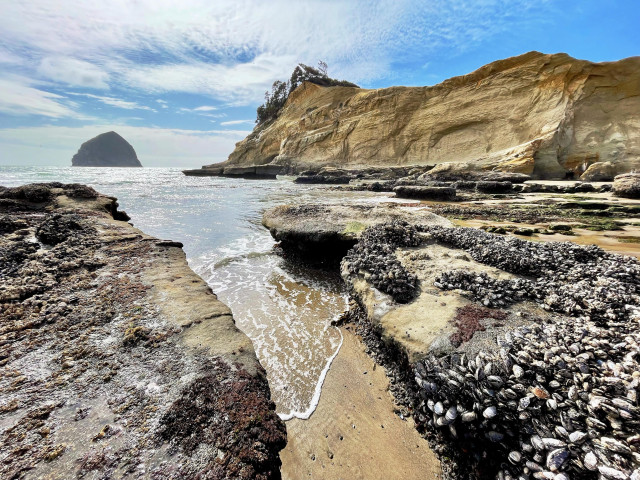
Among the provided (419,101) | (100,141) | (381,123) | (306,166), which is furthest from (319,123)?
(100,141)

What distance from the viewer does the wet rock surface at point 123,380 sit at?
5.99 ft

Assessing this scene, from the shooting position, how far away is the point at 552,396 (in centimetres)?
228

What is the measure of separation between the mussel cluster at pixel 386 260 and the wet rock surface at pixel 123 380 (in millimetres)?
2498

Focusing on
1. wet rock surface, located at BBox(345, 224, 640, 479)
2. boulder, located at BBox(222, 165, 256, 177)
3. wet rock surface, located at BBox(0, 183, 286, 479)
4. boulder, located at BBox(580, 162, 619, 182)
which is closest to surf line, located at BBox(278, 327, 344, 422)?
wet rock surface, located at BBox(345, 224, 640, 479)

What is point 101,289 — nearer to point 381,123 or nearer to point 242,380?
point 242,380

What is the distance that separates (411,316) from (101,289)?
4359mm

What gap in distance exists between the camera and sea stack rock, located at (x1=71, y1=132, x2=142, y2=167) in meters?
180

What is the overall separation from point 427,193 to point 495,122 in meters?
24.4

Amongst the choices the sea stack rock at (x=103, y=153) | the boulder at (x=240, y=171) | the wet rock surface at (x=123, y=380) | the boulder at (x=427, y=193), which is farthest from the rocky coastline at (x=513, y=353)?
the sea stack rock at (x=103, y=153)

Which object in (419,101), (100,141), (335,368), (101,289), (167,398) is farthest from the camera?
(100,141)

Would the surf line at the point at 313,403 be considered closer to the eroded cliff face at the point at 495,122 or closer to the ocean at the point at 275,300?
the ocean at the point at 275,300

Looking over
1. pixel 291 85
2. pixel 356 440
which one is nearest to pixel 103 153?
pixel 291 85

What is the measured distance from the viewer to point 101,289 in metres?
3.79

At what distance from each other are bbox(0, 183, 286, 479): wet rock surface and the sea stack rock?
23087 cm
